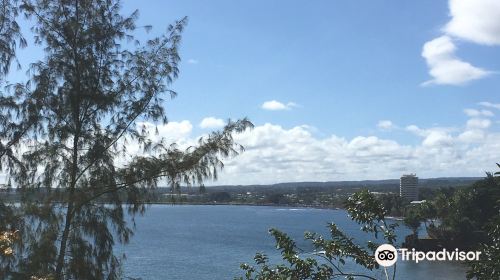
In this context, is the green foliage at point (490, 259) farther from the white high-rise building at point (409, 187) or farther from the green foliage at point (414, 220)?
the white high-rise building at point (409, 187)

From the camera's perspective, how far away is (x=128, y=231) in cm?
918

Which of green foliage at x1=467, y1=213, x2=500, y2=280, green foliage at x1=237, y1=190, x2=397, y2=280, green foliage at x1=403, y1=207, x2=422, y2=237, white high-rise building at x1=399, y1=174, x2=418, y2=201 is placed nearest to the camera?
green foliage at x1=467, y1=213, x2=500, y2=280

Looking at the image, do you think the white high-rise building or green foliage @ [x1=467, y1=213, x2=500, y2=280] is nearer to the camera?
green foliage @ [x1=467, y1=213, x2=500, y2=280]

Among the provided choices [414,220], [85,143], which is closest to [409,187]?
[414,220]

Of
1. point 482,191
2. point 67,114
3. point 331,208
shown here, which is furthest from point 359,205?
point 331,208

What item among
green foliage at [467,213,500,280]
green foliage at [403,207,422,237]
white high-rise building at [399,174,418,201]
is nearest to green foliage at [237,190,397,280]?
green foliage at [467,213,500,280]

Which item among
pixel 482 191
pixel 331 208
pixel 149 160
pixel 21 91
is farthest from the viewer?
pixel 331 208

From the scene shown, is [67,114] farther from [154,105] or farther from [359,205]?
[359,205]

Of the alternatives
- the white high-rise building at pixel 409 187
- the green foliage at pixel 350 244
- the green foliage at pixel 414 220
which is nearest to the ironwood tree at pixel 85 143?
the green foliage at pixel 350 244

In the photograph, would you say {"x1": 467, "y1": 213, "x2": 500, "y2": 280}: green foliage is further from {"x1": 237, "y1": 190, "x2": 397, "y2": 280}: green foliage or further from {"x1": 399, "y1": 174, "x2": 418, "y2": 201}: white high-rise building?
{"x1": 399, "y1": 174, "x2": 418, "y2": 201}: white high-rise building

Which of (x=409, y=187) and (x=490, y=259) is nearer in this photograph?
(x=490, y=259)

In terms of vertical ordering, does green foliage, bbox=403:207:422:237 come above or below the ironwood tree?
below

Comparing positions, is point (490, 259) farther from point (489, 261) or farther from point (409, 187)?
point (409, 187)

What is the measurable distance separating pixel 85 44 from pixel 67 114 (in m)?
1.16
